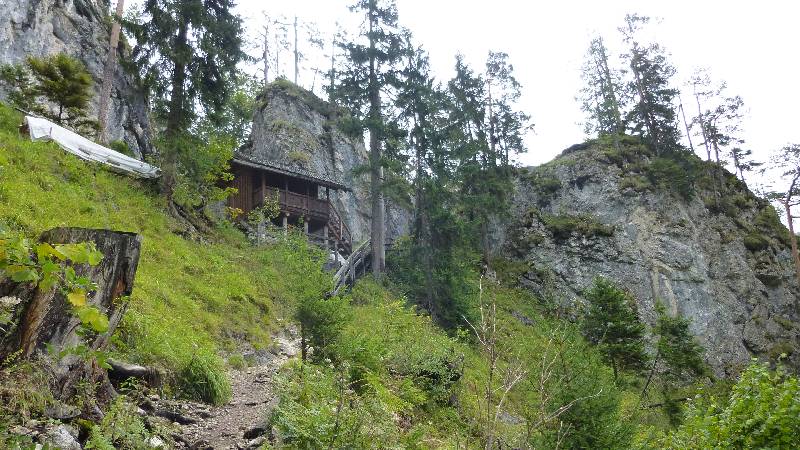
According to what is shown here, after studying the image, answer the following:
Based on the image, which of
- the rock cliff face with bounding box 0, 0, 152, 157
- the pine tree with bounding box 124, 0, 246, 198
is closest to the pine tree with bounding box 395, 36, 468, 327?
the pine tree with bounding box 124, 0, 246, 198

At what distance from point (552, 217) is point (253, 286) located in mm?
23361

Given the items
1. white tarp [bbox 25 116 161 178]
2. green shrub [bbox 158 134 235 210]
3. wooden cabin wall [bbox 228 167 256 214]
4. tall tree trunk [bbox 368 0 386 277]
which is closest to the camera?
white tarp [bbox 25 116 161 178]

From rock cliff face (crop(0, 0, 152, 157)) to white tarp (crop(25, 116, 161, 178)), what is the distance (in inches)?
111

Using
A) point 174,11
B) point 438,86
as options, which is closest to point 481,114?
point 438,86

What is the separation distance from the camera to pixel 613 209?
109 feet

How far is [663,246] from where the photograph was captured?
31016 millimetres

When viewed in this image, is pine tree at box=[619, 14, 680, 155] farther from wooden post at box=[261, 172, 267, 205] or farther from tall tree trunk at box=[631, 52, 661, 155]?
wooden post at box=[261, 172, 267, 205]

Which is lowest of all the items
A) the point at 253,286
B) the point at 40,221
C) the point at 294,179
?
the point at 253,286

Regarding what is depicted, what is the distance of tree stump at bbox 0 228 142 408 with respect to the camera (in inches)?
177

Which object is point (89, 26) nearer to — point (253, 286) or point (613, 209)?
point (253, 286)

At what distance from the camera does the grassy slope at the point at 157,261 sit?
8.98 metres

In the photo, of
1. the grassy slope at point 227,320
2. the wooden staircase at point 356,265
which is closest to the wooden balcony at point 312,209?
the wooden staircase at point 356,265

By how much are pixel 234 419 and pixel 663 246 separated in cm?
2986

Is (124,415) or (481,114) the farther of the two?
(481,114)
